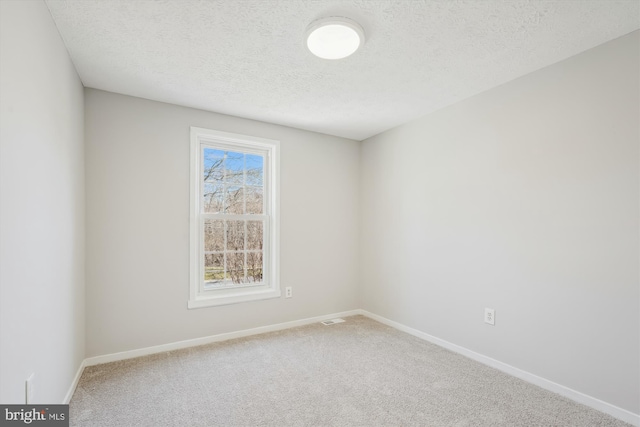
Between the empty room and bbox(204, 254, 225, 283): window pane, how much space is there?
2cm

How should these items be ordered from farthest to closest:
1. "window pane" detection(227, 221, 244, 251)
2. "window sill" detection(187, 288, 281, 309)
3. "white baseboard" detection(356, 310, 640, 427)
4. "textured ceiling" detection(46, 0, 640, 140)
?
"window pane" detection(227, 221, 244, 251), "window sill" detection(187, 288, 281, 309), "white baseboard" detection(356, 310, 640, 427), "textured ceiling" detection(46, 0, 640, 140)

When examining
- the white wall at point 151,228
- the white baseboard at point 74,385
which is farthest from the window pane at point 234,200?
the white baseboard at point 74,385

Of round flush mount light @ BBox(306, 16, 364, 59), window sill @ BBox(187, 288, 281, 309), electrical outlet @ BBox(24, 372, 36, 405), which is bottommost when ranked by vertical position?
window sill @ BBox(187, 288, 281, 309)

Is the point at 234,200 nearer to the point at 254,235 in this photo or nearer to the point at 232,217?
the point at 232,217

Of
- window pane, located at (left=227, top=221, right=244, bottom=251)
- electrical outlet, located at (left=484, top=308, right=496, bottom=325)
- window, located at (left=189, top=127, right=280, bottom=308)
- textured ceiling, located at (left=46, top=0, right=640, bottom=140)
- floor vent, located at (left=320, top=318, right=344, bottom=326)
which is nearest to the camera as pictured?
textured ceiling, located at (left=46, top=0, right=640, bottom=140)

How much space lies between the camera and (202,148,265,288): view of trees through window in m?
3.41

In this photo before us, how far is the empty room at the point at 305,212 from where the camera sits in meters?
1.78

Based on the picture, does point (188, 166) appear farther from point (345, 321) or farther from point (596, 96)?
point (596, 96)

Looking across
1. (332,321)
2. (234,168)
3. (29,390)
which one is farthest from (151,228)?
(332,321)

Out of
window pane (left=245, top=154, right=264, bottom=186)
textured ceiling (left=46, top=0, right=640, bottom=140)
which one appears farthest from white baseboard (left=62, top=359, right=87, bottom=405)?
textured ceiling (left=46, top=0, right=640, bottom=140)

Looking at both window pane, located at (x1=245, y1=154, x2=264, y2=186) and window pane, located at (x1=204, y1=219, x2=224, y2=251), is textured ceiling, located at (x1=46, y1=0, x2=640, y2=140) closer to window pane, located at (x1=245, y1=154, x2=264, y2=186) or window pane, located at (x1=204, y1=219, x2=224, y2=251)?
window pane, located at (x1=245, y1=154, x2=264, y2=186)

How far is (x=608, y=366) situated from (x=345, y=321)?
247 centimetres

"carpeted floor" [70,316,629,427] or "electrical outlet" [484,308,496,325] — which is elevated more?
"electrical outlet" [484,308,496,325]

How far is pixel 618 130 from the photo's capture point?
204 cm
